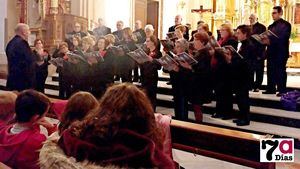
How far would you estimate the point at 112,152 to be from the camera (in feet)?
5.41

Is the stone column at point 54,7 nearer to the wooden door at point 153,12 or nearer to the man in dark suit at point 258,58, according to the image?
the wooden door at point 153,12

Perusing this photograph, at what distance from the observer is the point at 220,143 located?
9.70 ft

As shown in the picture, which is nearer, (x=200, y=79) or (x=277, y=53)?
(x=200, y=79)

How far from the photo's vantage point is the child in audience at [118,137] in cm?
165

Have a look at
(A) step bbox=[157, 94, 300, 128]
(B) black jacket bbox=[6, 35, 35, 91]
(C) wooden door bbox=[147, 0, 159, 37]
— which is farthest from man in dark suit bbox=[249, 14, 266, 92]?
(C) wooden door bbox=[147, 0, 159, 37]

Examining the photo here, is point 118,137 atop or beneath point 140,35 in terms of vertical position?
beneath

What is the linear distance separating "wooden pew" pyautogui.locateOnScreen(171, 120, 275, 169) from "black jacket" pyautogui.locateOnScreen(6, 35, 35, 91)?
12.1 ft

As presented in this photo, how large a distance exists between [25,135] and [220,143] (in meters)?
1.31

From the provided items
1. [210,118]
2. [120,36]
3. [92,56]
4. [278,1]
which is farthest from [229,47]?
[278,1]

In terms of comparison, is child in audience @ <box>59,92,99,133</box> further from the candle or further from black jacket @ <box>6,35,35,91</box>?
the candle

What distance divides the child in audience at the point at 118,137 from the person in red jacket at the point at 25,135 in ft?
2.43

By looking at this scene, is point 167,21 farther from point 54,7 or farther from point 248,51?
point 248,51

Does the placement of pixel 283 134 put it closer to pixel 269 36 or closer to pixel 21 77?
pixel 269 36

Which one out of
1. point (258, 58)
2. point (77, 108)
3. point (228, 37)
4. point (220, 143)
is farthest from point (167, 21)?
point (77, 108)
